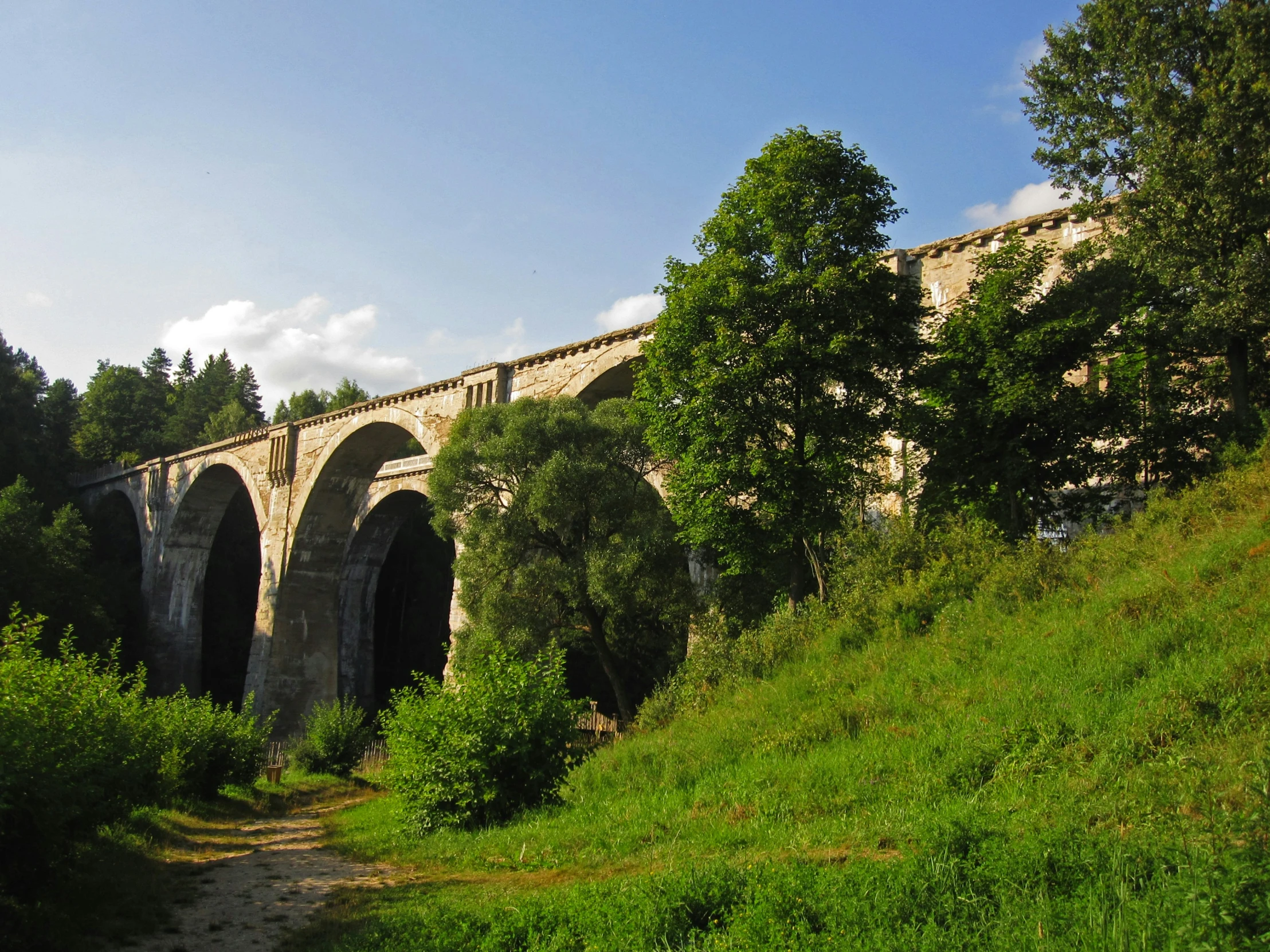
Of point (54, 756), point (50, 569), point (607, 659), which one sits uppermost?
point (50, 569)

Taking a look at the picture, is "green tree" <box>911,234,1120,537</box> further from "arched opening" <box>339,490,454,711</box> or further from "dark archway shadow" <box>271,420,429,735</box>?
"arched opening" <box>339,490,454,711</box>

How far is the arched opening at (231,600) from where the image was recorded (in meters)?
37.2

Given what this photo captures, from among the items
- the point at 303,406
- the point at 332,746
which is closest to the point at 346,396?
the point at 303,406

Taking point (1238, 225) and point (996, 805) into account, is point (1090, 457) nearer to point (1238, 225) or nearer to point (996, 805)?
point (1238, 225)

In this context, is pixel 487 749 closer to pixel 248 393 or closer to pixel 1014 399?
pixel 1014 399

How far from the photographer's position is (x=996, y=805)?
5414 mm

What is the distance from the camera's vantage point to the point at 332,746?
20.0 m

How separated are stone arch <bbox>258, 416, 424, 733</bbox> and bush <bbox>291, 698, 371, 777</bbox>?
→ 7596mm

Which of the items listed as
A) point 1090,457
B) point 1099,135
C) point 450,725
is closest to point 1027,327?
point 1090,457

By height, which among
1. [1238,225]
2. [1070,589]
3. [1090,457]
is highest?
[1238,225]

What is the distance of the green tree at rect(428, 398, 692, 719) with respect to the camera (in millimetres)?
13227

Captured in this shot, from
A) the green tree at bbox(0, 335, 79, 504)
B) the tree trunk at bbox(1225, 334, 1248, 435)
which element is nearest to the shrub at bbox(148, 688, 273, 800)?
the tree trunk at bbox(1225, 334, 1248, 435)

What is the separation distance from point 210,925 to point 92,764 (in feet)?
5.31

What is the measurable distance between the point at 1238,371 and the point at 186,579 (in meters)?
36.1
